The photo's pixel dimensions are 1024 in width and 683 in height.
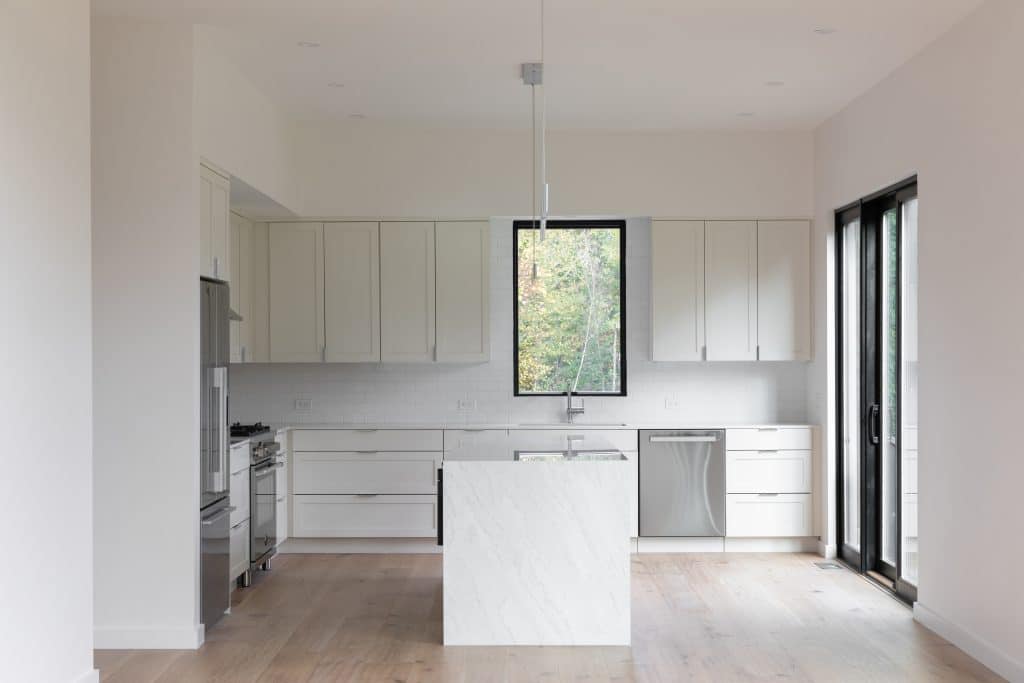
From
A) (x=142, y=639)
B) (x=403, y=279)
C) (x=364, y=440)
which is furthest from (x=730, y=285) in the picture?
(x=142, y=639)

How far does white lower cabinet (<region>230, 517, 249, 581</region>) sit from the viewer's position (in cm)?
550

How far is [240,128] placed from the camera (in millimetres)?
5543

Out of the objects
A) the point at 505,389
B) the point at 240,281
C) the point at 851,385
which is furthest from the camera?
the point at 505,389

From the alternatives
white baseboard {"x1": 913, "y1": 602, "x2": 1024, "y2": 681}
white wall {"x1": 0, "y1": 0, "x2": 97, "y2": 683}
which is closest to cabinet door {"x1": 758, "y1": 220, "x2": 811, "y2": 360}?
white baseboard {"x1": 913, "y1": 602, "x2": 1024, "y2": 681}

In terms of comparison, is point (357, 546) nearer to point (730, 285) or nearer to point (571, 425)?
point (571, 425)

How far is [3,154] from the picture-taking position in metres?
3.36

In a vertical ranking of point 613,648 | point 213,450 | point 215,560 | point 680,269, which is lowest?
point 613,648

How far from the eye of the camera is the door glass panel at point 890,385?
574 cm

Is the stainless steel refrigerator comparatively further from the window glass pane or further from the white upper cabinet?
the window glass pane

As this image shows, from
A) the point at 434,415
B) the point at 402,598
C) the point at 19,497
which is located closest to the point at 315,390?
the point at 434,415

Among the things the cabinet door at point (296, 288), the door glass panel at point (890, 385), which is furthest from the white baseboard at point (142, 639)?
the door glass panel at point (890, 385)

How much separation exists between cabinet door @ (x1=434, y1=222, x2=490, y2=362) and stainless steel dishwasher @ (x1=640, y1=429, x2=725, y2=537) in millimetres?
1389

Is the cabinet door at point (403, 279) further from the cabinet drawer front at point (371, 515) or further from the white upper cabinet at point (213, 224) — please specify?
the white upper cabinet at point (213, 224)

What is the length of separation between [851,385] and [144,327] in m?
4.46
